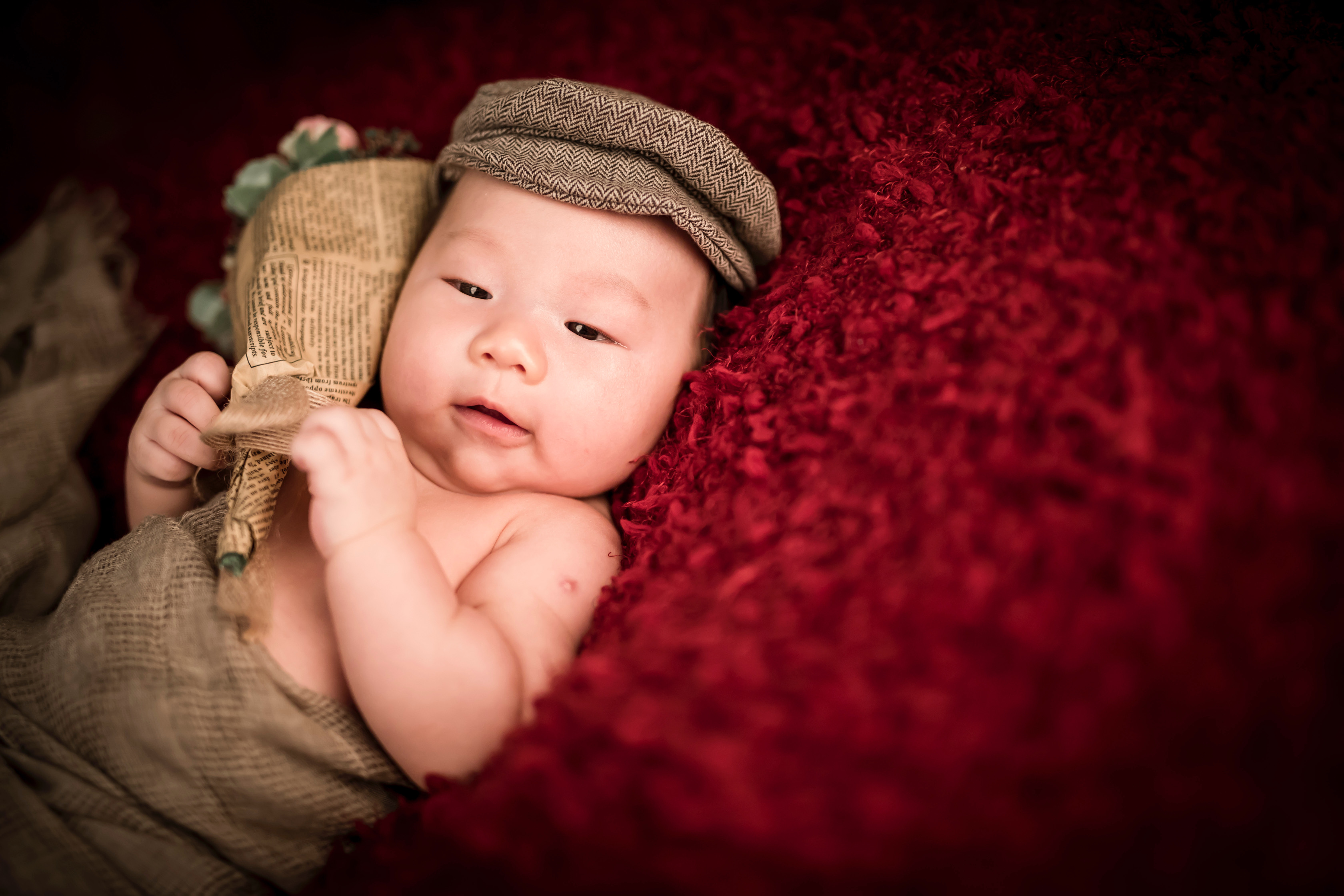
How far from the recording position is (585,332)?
94 cm

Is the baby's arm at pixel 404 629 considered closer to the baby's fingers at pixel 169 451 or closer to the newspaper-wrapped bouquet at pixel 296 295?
the newspaper-wrapped bouquet at pixel 296 295

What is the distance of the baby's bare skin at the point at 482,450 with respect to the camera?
74cm

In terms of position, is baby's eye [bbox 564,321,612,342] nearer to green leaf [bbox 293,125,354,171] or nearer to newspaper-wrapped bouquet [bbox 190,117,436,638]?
newspaper-wrapped bouquet [bbox 190,117,436,638]

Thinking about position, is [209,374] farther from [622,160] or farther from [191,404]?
[622,160]

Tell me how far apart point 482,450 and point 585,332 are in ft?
Result: 0.60

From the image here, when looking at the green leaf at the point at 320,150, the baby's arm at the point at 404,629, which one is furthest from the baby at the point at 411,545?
the green leaf at the point at 320,150

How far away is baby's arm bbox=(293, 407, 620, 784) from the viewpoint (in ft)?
2.36

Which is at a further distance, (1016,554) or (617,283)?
(617,283)

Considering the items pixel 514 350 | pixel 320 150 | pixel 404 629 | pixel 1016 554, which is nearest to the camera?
pixel 1016 554

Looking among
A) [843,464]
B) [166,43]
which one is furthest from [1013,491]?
[166,43]

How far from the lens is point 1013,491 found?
0.57 meters

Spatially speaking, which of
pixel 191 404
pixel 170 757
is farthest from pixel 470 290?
pixel 170 757

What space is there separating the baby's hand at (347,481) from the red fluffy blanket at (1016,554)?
0.23 metres

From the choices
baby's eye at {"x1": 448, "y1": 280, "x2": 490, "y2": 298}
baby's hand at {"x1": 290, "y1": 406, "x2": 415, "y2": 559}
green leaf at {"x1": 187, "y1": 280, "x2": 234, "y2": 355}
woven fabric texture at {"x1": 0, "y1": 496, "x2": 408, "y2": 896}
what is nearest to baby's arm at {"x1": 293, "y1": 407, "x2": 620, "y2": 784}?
baby's hand at {"x1": 290, "y1": 406, "x2": 415, "y2": 559}
